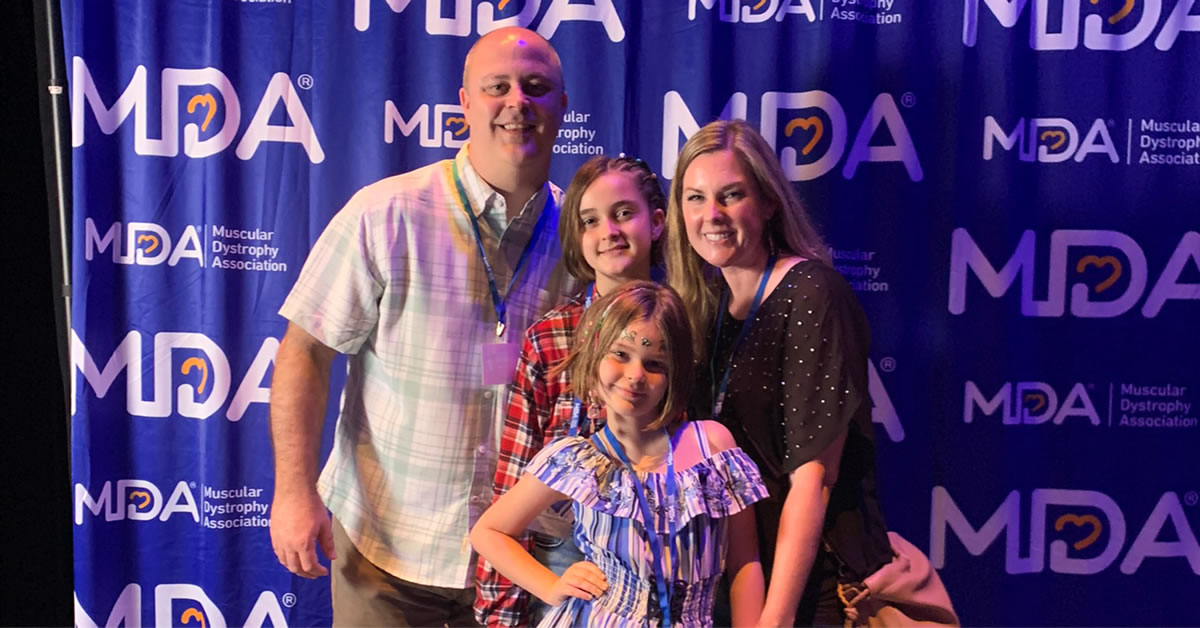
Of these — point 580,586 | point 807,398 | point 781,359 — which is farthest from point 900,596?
point 580,586

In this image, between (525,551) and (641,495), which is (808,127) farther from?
(525,551)

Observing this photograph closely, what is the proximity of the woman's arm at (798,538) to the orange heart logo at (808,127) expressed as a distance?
3.04ft

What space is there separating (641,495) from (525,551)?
0.36 metres

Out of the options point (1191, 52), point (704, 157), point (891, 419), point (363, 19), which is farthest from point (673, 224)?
point (1191, 52)

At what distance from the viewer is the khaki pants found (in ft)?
8.58

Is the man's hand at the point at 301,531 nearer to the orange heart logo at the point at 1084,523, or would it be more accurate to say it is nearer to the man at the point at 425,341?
the man at the point at 425,341

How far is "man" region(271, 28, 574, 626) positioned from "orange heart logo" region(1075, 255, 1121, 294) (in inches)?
62.7

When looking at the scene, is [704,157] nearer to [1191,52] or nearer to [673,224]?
[673,224]

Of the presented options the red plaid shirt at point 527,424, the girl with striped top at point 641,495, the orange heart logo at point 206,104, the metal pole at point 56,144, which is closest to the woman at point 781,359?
the girl with striped top at point 641,495

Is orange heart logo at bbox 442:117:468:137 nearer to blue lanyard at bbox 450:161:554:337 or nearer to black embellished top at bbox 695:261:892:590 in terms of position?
blue lanyard at bbox 450:161:554:337

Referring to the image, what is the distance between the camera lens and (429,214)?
2.57 m

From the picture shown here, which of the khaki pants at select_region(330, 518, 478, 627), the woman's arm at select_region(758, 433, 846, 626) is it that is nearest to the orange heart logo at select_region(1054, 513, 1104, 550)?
the woman's arm at select_region(758, 433, 846, 626)

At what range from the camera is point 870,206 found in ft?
8.86

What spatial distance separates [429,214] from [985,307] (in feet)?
5.62
